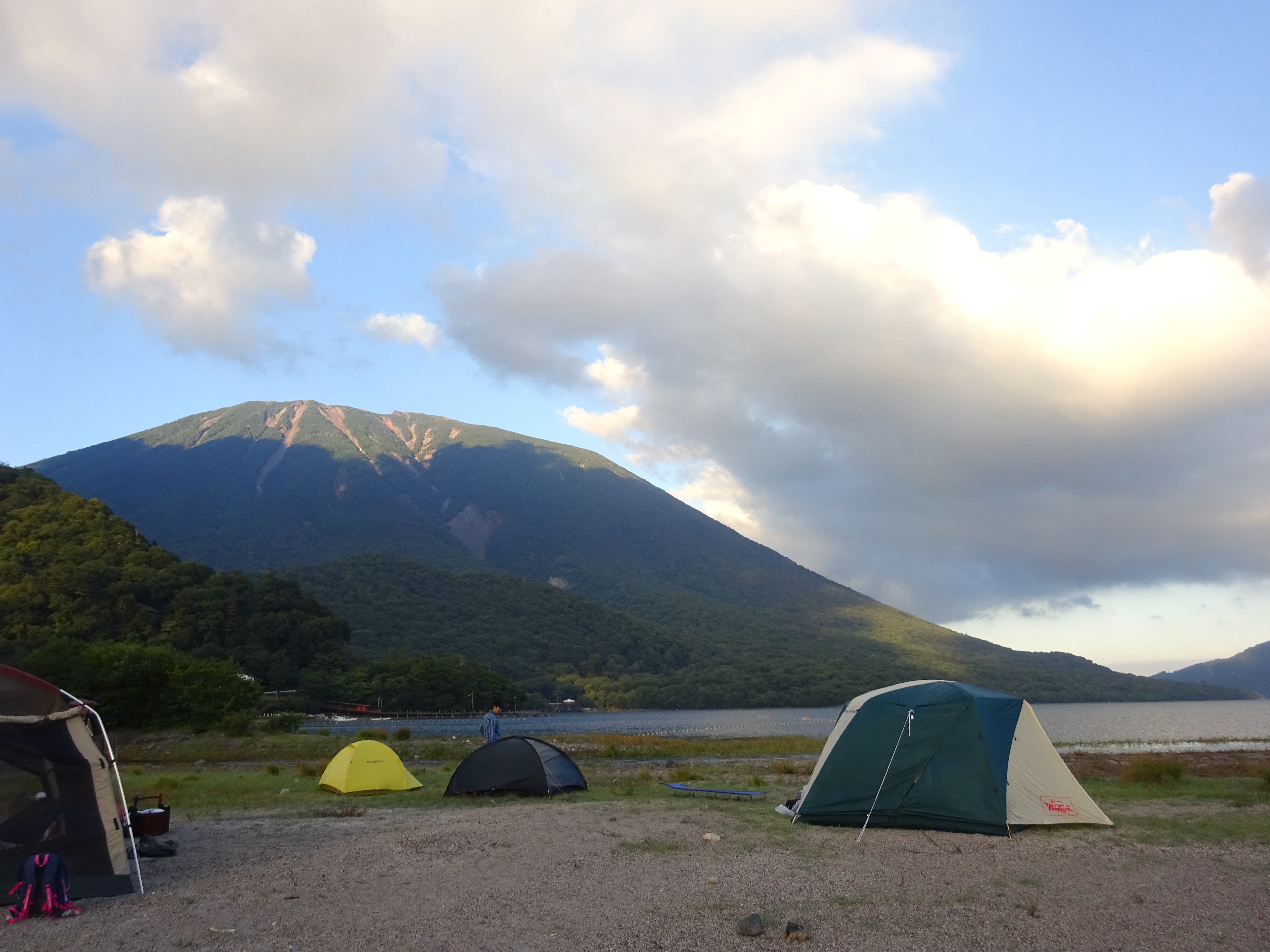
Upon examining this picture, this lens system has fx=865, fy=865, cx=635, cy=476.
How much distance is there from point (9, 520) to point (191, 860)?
7596 cm

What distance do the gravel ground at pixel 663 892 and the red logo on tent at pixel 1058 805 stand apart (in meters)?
0.34

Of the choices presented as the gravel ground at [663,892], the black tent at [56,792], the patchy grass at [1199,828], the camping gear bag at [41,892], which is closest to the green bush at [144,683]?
the gravel ground at [663,892]

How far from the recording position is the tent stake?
10773 mm

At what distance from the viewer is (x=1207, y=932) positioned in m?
6.16

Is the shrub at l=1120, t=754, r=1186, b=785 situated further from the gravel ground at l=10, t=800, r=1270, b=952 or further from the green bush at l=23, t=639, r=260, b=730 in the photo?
the green bush at l=23, t=639, r=260, b=730

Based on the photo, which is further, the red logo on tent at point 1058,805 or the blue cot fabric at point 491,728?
the blue cot fabric at point 491,728

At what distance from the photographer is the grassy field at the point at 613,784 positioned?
11.5 metres

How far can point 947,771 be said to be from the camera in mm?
10719

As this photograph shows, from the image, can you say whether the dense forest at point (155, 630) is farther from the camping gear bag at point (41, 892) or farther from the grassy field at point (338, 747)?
the camping gear bag at point (41, 892)

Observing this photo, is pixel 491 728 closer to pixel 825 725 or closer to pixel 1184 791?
pixel 1184 791

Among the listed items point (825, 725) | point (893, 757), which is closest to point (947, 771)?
point (893, 757)

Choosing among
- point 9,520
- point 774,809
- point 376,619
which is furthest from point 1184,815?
point 376,619

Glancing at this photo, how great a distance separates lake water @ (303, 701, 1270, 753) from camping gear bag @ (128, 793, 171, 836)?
15.7 metres

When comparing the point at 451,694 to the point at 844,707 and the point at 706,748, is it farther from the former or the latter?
the point at 844,707
